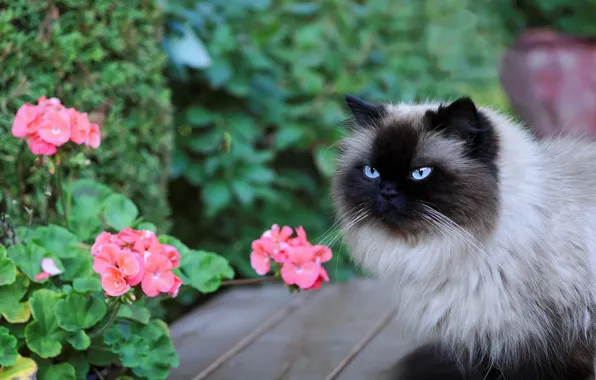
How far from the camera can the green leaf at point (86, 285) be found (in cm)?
235

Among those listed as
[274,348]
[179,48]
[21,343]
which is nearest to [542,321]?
[274,348]

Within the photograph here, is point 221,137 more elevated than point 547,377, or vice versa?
point 221,137

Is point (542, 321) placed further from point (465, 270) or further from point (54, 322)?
point (54, 322)

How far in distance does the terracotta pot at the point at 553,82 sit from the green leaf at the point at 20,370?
4781 mm

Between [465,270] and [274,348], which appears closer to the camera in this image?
[465,270]

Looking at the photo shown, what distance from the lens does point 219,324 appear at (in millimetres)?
3539

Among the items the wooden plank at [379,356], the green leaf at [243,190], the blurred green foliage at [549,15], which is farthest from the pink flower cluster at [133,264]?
the blurred green foliage at [549,15]

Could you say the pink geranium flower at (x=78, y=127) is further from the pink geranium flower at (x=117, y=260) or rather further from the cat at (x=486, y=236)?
the cat at (x=486, y=236)

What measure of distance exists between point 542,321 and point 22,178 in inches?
70.8

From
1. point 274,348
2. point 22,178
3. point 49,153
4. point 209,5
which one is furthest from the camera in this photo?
point 209,5

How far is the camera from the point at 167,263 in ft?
7.30

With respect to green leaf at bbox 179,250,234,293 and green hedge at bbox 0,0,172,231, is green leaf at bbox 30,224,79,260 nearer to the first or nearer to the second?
green hedge at bbox 0,0,172,231

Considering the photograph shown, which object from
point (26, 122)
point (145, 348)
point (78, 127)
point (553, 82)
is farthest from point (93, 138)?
point (553, 82)

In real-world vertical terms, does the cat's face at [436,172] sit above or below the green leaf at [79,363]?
above
